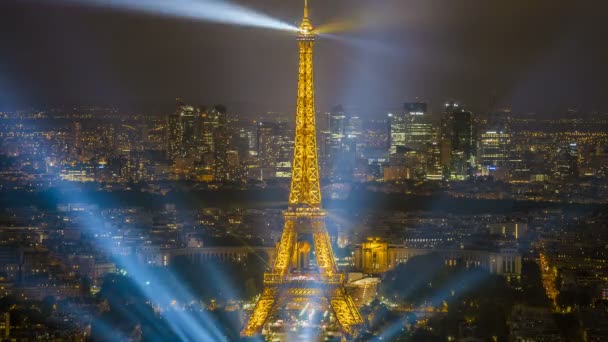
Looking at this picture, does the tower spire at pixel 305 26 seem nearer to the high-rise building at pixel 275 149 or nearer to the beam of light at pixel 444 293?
the beam of light at pixel 444 293

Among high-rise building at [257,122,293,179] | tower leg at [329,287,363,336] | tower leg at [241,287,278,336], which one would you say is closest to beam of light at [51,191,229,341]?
tower leg at [241,287,278,336]

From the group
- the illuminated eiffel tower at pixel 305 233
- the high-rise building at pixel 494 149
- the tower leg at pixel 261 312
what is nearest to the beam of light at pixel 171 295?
the tower leg at pixel 261 312

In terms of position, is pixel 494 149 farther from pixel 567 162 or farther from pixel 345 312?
pixel 345 312

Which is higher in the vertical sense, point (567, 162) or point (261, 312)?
point (567, 162)

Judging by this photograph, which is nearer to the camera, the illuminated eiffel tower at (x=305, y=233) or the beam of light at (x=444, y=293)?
the beam of light at (x=444, y=293)

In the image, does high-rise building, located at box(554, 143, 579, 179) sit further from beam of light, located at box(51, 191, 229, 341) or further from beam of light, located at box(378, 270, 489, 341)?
beam of light, located at box(378, 270, 489, 341)

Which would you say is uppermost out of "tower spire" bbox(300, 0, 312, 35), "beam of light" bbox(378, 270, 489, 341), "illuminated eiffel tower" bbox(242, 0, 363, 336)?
"tower spire" bbox(300, 0, 312, 35)

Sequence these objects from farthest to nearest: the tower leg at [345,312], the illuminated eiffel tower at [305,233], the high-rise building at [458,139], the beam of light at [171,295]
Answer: the high-rise building at [458,139], the illuminated eiffel tower at [305,233], the tower leg at [345,312], the beam of light at [171,295]

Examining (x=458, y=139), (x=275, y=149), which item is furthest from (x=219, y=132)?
(x=458, y=139)

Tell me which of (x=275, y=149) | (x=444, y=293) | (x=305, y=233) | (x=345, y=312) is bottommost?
(x=444, y=293)
